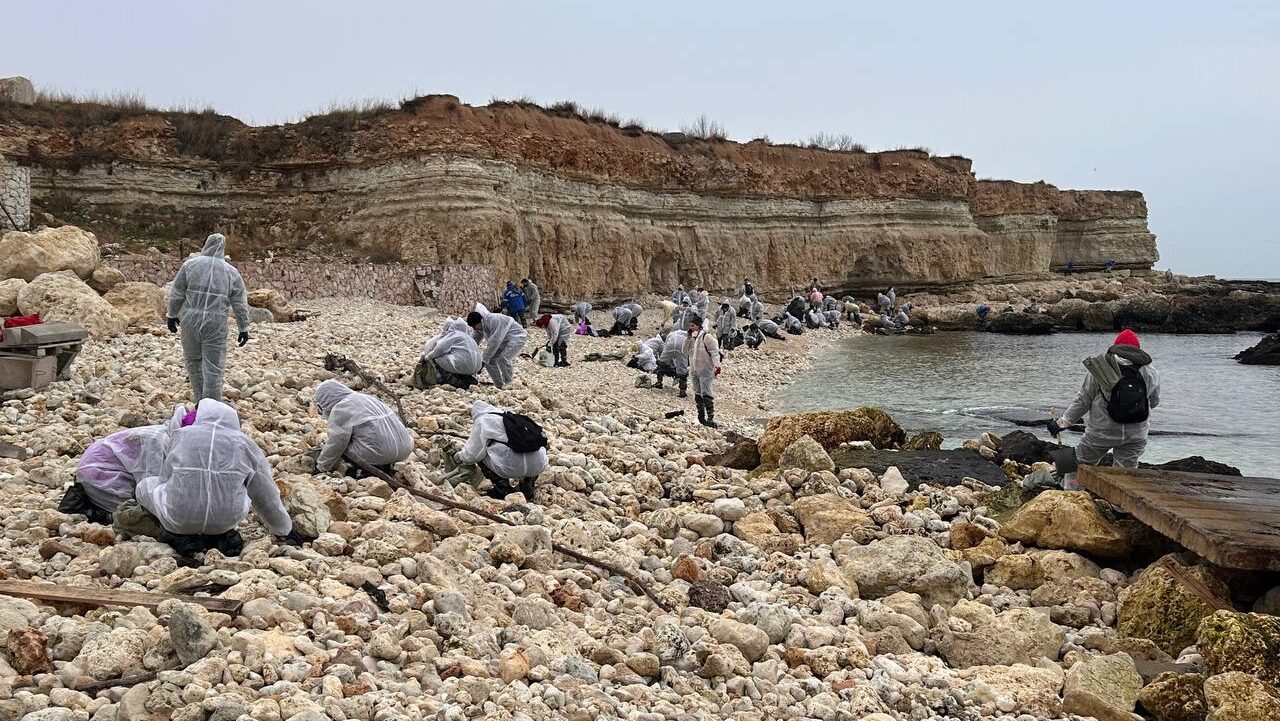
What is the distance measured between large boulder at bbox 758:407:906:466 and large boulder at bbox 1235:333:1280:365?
71.2 feet

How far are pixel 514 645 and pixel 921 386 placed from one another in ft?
58.4

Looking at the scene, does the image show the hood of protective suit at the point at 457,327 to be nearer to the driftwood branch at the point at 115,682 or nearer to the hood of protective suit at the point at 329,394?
the hood of protective suit at the point at 329,394

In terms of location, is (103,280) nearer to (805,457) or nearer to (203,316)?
(203,316)

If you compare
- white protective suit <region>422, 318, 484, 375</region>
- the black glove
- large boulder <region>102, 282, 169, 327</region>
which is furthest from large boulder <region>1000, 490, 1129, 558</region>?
large boulder <region>102, 282, 169, 327</region>

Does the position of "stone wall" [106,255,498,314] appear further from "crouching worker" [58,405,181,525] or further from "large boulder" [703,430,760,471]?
"crouching worker" [58,405,181,525]

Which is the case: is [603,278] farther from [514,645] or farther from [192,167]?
[514,645]

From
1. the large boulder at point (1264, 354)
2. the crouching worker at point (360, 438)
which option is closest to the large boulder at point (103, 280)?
the crouching worker at point (360, 438)

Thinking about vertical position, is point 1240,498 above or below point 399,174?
below

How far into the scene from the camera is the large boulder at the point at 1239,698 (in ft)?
13.0

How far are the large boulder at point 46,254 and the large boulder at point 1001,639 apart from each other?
14007 mm

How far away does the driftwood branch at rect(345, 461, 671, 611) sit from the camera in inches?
216

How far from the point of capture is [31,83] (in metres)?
27.9

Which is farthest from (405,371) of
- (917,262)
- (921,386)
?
(917,262)

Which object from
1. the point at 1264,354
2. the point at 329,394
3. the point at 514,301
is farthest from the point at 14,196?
the point at 1264,354
